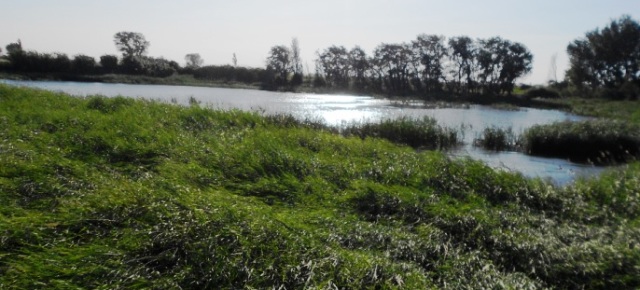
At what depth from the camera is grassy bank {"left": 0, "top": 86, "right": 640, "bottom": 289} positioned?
3.94 meters

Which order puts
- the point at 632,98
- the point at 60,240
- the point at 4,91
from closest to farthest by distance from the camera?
the point at 60,240, the point at 4,91, the point at 632,98

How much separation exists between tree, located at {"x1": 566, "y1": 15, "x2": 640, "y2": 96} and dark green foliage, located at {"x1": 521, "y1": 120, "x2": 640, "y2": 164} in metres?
34.9

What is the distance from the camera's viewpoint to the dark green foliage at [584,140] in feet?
52.5

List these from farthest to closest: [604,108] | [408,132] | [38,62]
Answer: [38,62] < [604,108] < [408,132]

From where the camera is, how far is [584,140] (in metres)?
16.3

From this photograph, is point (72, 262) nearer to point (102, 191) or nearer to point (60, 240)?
point (60, 240)

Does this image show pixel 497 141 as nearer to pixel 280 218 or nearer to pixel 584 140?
pixel 584 140

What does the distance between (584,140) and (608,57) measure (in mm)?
38709

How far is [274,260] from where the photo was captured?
13.5ft

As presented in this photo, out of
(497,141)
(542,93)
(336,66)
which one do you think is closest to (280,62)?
(336,66)

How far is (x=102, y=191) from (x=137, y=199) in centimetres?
47

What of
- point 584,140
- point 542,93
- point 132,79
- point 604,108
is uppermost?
point 132,79

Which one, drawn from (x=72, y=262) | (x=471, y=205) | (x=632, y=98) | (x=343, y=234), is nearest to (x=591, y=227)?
(x=471, y=205)

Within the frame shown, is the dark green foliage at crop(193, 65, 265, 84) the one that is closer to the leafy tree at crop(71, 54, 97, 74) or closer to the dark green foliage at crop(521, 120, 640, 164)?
the leafy tree at crop(71, 54, 97, 74)
